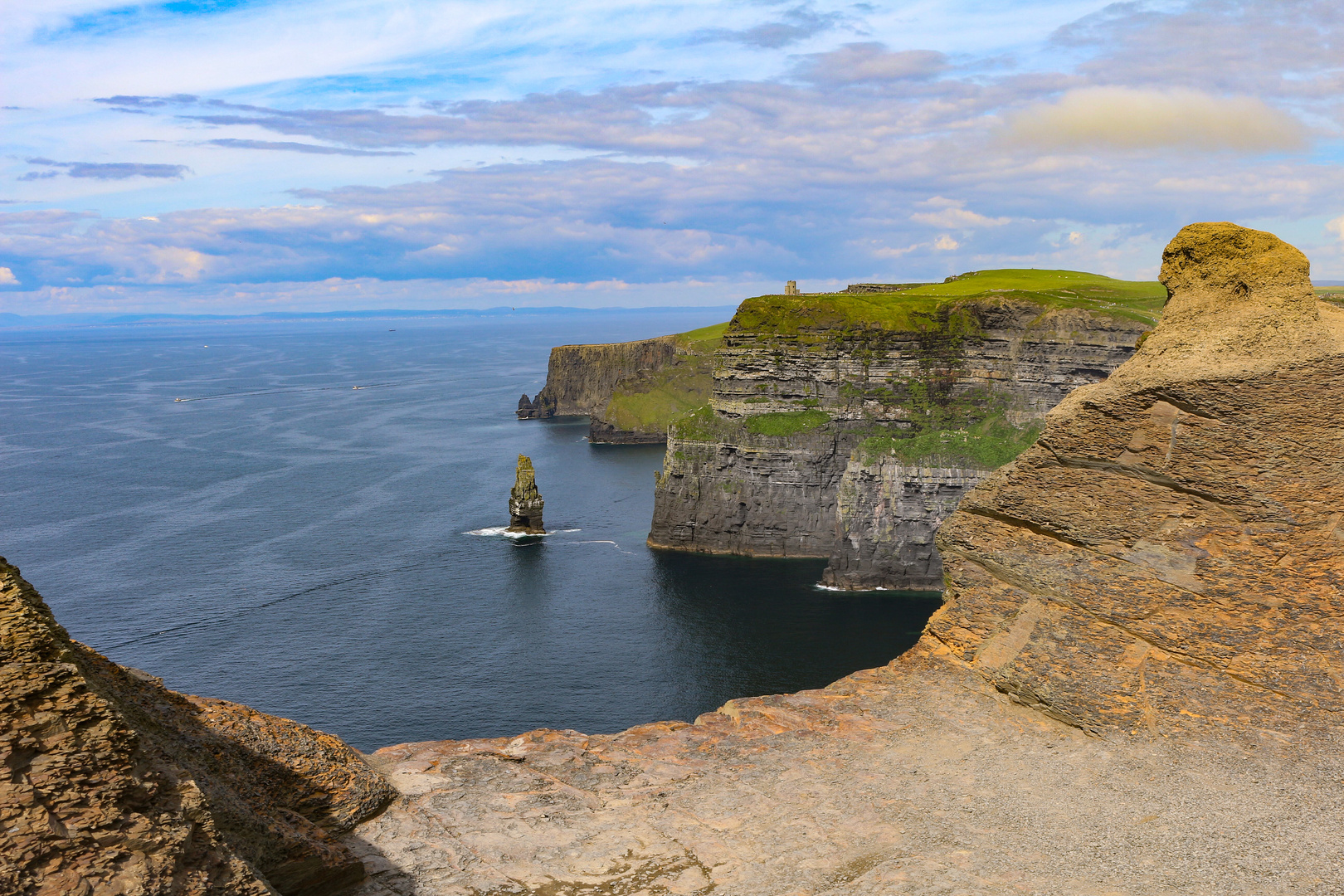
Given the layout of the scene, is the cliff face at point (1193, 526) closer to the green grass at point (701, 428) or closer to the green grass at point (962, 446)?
the green grass at point (962, 446)

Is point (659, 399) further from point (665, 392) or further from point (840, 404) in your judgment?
point (840, 404)

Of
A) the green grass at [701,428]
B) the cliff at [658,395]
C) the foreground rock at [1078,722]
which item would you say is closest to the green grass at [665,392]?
the cliff at [658,395]

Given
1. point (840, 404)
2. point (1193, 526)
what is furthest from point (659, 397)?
point (1193, 526)

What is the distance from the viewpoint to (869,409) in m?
97.1

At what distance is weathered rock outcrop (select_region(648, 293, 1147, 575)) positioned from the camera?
88.4 metres

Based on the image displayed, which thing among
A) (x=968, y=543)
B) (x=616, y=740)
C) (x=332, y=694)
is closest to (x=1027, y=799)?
(x=968, y=543)

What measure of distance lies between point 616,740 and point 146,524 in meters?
101

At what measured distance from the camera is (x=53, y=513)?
110 metres

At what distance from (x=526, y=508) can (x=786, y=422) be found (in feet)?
96.9

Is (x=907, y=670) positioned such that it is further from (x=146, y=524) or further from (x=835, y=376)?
(x=146, y=524)

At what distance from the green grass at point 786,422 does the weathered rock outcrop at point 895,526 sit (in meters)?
10.9

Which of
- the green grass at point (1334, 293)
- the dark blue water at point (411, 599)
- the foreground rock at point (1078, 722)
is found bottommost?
the dark blue water at point (411, 599)

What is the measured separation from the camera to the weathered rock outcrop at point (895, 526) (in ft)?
287

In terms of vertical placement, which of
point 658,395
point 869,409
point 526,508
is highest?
point 869,409
